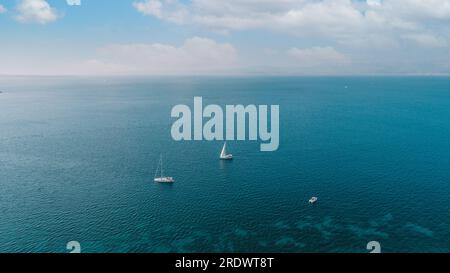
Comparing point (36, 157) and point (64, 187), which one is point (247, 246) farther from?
point (36, 157)

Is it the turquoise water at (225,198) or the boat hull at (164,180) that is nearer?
the turquoise water at (225,198)

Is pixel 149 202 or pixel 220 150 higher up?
pixel 220 150

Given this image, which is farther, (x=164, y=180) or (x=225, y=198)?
(x=164, y=180)

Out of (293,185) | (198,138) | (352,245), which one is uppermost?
(198,138)

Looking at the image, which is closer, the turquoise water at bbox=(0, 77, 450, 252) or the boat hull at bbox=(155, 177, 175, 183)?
the turquoise water at bbox=(0, 77, 450, 252)

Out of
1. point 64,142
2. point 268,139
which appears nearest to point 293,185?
point 268,139

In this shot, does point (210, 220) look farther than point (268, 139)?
No

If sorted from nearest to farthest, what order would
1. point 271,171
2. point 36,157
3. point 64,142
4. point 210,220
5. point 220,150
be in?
point 210,220
point 271,171
point 36,157
point 220,150
point 64,142

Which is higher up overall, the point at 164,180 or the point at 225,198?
the point at 164,180

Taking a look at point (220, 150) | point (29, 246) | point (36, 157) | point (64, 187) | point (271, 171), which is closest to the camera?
point (29, 246)
